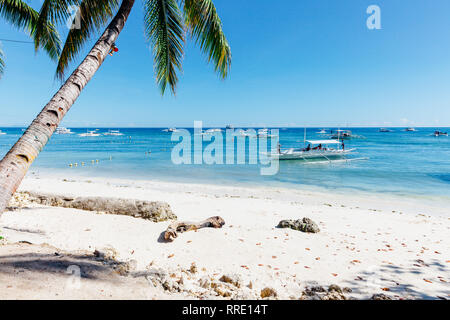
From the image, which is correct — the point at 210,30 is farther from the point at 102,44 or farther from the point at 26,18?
the point at 26,18

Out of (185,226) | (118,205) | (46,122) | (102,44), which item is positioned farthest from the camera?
(118,205)

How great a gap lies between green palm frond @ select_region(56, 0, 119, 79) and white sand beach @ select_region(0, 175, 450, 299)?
3.78 metres

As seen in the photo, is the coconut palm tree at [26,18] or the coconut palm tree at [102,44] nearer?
the coconut palm tree at [102,44]

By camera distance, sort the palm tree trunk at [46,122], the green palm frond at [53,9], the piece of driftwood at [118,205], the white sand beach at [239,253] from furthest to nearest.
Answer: the piece of driftwood at [118,205]
the green palm frond at [53,9]
the white sand beach at [239,253]
the palm tree trunk at [46,122]

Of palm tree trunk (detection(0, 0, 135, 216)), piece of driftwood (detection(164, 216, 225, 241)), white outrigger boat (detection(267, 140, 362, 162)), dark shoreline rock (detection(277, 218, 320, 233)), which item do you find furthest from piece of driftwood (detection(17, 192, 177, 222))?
white outrigger boat (detection(267, 140, 362, 162))

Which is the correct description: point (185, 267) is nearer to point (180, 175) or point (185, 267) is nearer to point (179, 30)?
point (179, 30)

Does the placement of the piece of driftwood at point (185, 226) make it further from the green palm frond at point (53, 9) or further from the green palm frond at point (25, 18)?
the green palm frond at point (25, 18)

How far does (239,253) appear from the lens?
4.49 m

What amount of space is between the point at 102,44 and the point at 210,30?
2.56 meters

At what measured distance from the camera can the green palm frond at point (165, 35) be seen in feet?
18.0

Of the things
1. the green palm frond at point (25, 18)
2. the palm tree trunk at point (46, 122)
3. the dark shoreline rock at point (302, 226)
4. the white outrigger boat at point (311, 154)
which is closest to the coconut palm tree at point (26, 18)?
the green palm frond at point (25, 18)

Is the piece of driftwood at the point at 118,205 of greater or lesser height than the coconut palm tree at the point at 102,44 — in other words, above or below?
below

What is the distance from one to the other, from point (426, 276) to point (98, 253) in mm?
5589

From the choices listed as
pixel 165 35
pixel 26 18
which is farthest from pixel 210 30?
pixel 26 18
